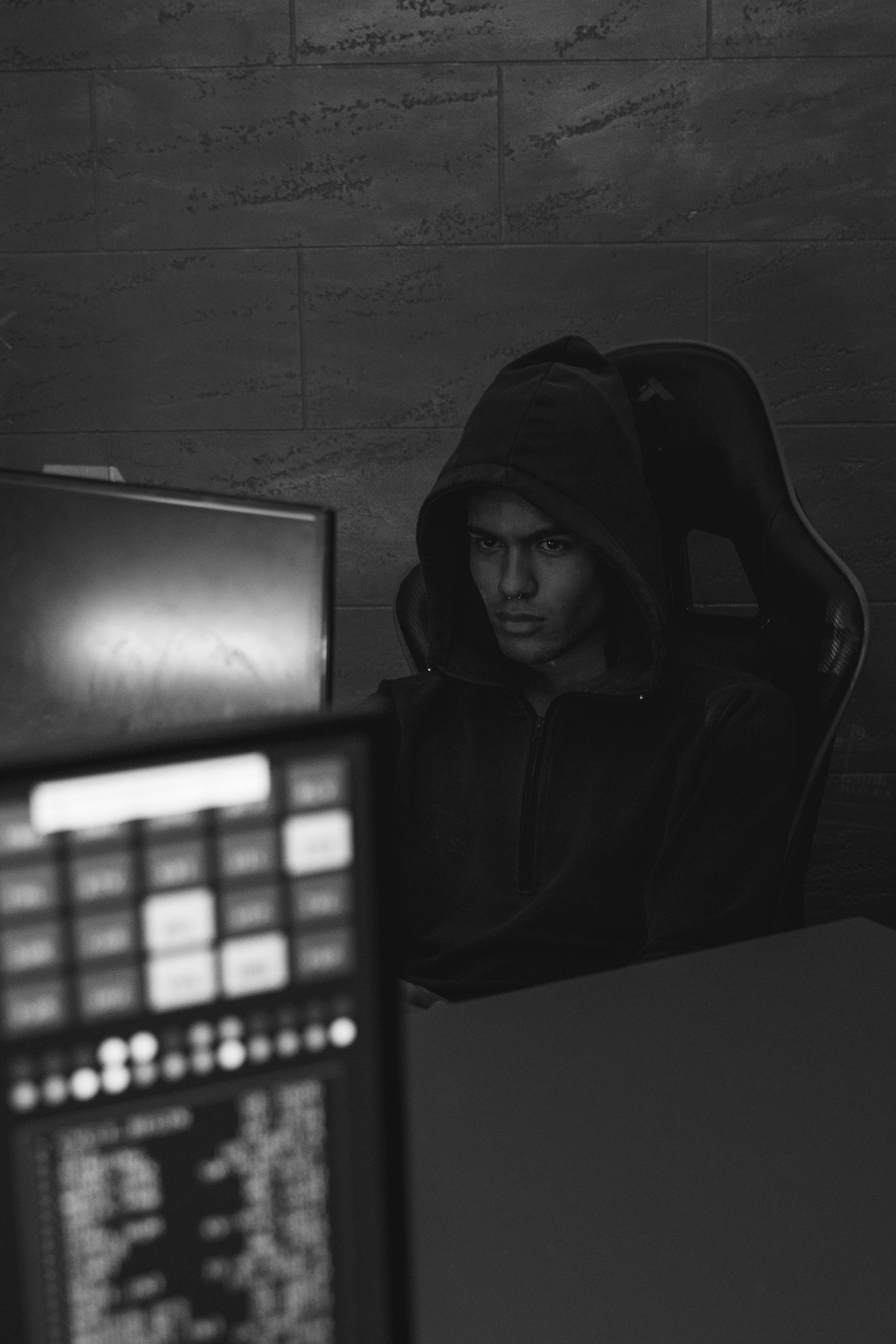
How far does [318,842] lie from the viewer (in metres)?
0.38

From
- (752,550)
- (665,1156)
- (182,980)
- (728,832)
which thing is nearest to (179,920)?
(182,980)

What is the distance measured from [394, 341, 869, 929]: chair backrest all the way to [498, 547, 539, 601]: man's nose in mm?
184

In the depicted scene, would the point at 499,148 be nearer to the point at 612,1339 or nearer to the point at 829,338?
the point at 829,338

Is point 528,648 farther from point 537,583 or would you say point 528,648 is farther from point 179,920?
point 179,920

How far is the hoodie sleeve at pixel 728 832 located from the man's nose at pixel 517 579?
9.4 inches

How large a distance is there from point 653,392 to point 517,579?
28 centimetres

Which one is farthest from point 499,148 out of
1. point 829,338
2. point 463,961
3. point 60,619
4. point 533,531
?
point 60,619

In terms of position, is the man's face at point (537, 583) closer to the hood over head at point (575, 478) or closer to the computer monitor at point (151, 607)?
the hood over head at point (575, 478)

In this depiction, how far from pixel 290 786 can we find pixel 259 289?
2.35m

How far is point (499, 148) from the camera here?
8.36 feet

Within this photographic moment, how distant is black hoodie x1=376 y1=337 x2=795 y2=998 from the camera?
1422 millimetres

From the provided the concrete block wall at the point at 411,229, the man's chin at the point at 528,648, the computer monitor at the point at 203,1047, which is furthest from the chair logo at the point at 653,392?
the computer monitor at the point at 203,1047

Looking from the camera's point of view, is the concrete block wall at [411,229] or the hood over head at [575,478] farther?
the concrete block wall at [411,229]

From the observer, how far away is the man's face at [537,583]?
62.8 inches
